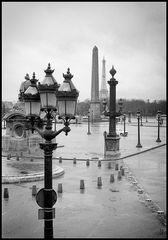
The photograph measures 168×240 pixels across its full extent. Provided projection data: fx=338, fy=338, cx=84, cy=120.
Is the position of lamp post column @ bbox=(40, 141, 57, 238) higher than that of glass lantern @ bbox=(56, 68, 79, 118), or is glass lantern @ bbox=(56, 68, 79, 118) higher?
glass lantern @ bbox=(56, 68, 79, 118)

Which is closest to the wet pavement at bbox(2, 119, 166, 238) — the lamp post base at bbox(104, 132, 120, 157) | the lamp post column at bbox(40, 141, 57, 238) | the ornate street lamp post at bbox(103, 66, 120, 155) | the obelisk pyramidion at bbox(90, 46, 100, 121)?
the lamp post column at bbox(40, 141, 57, 238)

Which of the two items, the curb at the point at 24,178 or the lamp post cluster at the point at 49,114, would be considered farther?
the curb at the point at 24,178

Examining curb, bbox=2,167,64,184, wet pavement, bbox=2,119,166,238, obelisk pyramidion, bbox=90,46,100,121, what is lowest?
wet pavement, bbox=2,119,166,238

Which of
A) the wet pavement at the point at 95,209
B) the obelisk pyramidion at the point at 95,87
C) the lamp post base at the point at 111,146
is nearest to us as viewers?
the wet pavement at the point at 95,209

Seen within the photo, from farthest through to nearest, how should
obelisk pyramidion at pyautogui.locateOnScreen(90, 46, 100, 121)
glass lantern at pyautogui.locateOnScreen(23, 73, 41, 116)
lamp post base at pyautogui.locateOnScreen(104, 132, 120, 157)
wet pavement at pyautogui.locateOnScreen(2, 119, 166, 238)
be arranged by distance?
obelisk pyramidion at pyautogui.locateOnScreen(90, 46, 100, 121) → lamp post base at pyautogui.locateOnScreen(104, 132, 120, 157) → wet pavement at pyautogui.locateOnScreen(2, 119, 166, 238) → glass lantern at pyautogui.locateOnScreen(23, 73, 41, 116)

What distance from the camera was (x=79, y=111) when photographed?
485ft

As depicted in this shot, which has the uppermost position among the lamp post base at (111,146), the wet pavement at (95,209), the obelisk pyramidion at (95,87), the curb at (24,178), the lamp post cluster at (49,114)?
the obelisk pyramidion at (95,87)

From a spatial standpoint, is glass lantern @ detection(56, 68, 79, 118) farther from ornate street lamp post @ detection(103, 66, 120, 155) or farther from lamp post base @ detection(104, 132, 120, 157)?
ornate street lamp post @ detection(103, 66, 120, 155)

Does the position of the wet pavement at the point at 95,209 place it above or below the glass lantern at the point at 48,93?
below

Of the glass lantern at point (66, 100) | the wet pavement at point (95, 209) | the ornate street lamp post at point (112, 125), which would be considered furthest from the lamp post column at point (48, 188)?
the ornate street lamp post at point (112, 125)

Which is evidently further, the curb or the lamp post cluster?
the curb

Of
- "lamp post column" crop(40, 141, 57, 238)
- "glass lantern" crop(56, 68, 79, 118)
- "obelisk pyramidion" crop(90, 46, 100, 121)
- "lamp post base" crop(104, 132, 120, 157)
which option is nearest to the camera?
"lamp post column" crop(40, 141, 57, 238)

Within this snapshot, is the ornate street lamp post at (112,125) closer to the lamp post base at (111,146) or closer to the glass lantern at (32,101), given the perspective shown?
the lamp post base at (111,146)

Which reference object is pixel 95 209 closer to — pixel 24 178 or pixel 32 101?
pixel 32 101
